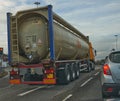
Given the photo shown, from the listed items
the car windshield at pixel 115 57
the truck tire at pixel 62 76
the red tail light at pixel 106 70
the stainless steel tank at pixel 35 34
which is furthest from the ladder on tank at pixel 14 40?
the red tail light at pixel 106 70

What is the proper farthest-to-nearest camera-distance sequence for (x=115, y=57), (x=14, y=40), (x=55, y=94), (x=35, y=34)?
(x=14, y=40) < (x=35, y=34) < (x=55, y=94) < (x=115, y=57)

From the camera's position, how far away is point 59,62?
1856cm

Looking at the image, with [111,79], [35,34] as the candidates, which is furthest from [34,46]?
[111,79]

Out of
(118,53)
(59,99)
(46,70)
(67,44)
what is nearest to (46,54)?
(46,70)

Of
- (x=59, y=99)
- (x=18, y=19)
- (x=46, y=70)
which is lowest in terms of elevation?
(x=59, y=99)

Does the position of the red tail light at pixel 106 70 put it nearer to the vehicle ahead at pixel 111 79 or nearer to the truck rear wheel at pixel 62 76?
the vehicle ahead at pixel 111 79

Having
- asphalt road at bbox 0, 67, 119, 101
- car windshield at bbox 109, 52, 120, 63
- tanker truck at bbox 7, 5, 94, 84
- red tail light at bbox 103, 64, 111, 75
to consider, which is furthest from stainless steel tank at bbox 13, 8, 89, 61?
red tail light at bbox 103, 64, 111, 75

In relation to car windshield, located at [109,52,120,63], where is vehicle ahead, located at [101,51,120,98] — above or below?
below

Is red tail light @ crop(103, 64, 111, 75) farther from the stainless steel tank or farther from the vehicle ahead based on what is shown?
the stainless steel tank

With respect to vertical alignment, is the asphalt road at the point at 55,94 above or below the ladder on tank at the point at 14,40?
below

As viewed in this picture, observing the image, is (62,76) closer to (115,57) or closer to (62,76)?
(62,76)

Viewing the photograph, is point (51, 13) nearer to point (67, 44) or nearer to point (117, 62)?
point (67, 44)

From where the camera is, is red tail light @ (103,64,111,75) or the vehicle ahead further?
red tail light @ (103,64,111,75)

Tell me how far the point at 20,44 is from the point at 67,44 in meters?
3.68
